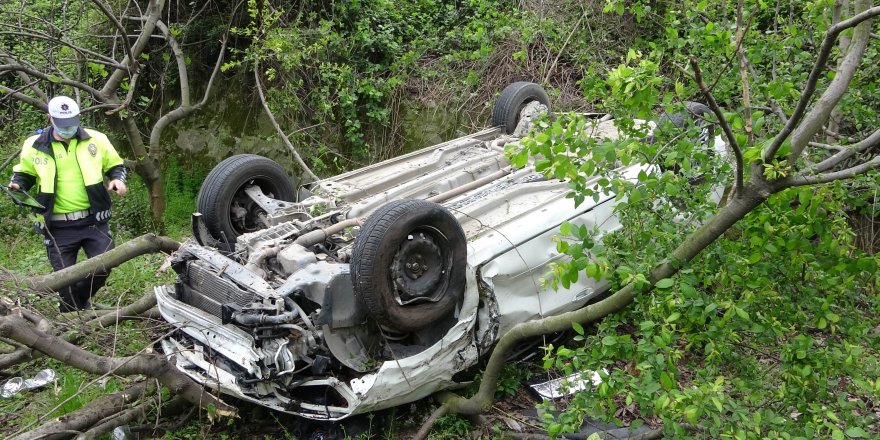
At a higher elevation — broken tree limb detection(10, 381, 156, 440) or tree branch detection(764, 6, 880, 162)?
tree branch detection(764, 6, 880, 162)

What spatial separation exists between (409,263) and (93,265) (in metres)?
2.40

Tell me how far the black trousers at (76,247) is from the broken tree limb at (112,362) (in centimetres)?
169

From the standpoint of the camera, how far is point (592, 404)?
9.19ft

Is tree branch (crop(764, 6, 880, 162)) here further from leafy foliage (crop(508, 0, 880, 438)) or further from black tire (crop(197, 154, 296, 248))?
black tire (crop(197, 154, 296, 248))

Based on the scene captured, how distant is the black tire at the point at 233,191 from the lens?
4.71 meters

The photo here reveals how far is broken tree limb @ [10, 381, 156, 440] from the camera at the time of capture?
145 inches

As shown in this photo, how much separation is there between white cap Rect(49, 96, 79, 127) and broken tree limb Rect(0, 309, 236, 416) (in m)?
2.27

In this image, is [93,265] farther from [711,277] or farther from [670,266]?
[711,277]

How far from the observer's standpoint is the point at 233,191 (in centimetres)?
478

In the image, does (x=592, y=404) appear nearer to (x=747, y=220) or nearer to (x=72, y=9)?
(x=747, y=220)

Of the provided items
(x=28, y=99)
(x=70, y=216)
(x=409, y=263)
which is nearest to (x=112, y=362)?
(x=409, y=263)

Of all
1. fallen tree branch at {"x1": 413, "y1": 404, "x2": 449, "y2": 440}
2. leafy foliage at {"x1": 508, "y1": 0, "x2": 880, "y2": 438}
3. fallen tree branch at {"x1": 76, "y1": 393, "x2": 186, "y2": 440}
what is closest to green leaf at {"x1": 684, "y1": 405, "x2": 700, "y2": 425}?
leafy foliage at {"x1": 508, "y1": 0, "x2": 880, "y2": 438}

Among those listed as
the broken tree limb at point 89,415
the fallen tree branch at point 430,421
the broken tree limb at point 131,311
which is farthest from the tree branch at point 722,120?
the broken tree limb at point 131,311

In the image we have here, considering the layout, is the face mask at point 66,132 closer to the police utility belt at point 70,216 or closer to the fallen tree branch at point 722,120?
the police utility belt at point 70,216
